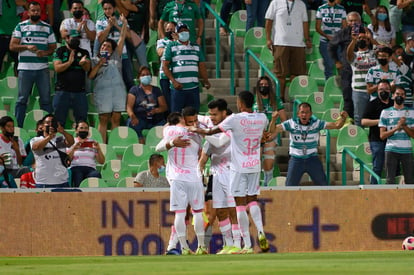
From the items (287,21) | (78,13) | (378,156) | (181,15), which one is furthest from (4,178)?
(287,21)

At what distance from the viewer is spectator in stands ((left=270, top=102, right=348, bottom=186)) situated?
18.5 metres

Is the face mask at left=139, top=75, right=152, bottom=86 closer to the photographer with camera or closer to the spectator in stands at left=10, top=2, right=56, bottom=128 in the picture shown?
the spectator in stands at left=10, top=2, right=56, bottom=128

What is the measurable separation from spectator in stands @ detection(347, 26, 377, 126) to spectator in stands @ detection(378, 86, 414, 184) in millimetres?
1277

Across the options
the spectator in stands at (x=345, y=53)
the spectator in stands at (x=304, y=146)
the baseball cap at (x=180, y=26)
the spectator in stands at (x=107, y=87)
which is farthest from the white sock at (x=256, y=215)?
the spectator in stands at (x=345, y=53)

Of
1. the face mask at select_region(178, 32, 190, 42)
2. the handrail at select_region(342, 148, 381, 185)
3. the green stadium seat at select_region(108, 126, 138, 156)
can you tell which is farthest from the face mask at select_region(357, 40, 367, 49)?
the green stadium seat at select_region(108, 126, 138, 156)

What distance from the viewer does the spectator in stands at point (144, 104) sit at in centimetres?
1986

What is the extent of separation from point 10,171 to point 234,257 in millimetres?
5413

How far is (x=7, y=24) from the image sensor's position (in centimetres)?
2123

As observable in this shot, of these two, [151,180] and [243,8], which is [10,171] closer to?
[151,180]

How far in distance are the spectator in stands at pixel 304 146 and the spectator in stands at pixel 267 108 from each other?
388mm

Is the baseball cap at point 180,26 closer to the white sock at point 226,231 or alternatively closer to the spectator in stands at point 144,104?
the spectator in stands at point 144,104

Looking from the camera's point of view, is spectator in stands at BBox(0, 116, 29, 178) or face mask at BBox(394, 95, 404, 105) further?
face mask at BBox(394, 95, 404, 105)

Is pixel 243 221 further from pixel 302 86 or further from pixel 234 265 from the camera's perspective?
pixel 302 86

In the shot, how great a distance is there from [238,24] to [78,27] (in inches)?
Result: 137
